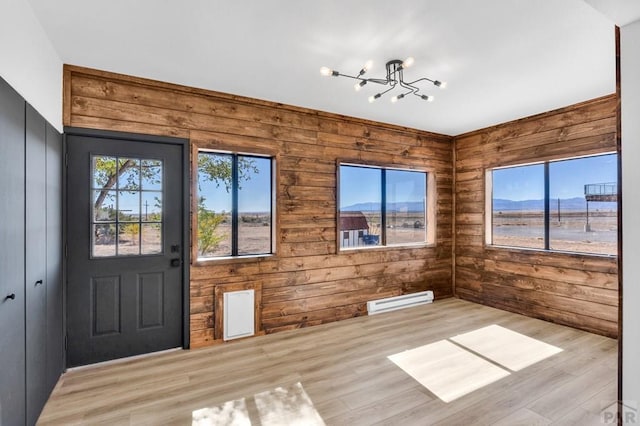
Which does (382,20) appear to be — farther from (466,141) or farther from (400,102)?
(466,141)

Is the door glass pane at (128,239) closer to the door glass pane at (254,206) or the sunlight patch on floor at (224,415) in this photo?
the door glass pane at (254,206)

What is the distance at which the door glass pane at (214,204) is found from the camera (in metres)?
3.60

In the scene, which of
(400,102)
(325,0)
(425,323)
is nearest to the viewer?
(325,0)

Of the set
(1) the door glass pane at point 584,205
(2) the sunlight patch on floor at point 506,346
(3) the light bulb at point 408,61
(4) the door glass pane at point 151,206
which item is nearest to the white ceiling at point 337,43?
(3) the light bulb at point 408,61

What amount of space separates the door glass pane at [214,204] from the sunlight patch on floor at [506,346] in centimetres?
286

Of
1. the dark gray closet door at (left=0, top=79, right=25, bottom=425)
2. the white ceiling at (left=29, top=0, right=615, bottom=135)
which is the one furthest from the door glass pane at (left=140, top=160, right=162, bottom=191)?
the dark gray closet door at (left=0, top=79, right=25, bottom=425)

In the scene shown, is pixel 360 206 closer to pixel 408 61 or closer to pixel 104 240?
pixel 408 61

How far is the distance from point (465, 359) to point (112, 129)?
403 centimetres

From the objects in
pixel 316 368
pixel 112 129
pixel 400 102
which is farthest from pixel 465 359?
pixel 112 129

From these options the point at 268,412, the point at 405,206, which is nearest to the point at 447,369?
the point at 268,412

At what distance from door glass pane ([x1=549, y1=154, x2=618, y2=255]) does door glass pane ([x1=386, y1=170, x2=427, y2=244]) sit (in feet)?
5.71

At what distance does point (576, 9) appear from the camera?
212 centimetres

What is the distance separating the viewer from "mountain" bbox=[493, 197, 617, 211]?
12.6 feet

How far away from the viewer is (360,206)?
4.73 metres
